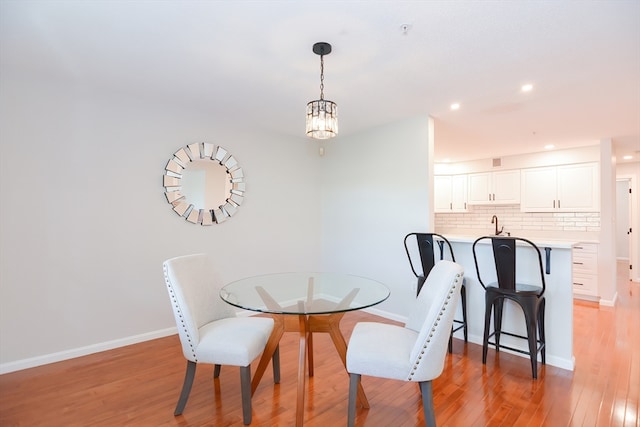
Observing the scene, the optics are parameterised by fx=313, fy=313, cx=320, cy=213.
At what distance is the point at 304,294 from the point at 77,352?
2172mm

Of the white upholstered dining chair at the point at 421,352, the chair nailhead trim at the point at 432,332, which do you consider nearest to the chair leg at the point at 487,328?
the white upholstered dining chair at the point at 421,352

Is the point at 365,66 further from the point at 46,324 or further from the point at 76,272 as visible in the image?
the point at 46,324

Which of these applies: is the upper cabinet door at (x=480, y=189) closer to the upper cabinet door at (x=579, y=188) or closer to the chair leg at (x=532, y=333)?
the upper cabinet door at (x=579, y=188)

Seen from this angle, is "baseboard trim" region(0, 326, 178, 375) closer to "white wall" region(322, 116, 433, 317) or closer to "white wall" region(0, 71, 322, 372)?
"white wall" region(0, 71, 322, 372)

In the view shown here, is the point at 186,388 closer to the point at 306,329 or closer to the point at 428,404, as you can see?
the point at 306,329

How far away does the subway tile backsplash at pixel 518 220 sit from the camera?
4.87m

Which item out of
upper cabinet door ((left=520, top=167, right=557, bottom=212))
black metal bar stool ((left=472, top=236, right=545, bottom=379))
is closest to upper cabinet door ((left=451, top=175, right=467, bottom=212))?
upper cabinet door ((left=520, top=167, right=557, bottom=212))

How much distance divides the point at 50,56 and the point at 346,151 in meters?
3.13

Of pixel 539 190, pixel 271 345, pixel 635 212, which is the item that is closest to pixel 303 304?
pixel 271 345

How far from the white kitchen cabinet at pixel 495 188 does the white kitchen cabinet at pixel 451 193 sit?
A: 0.45ft

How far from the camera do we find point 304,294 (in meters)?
2.26

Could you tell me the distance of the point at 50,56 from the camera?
2.23 m

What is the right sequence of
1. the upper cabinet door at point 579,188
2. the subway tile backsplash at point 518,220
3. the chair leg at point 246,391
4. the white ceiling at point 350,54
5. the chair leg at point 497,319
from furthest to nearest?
1. the subway tile backsplash at point 518,220
2. the upper cabinet door at point 579,188
3. the chair leg at point 497,319
4. the chair leg at point 246,391
5. the white ceiling at point 350,54

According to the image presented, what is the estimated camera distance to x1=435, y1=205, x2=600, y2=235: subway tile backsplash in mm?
4871
